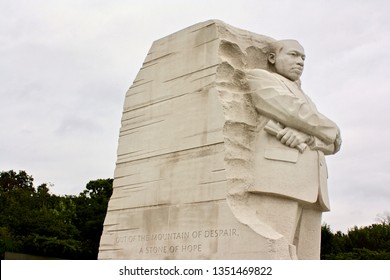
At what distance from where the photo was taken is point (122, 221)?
31.7 feet

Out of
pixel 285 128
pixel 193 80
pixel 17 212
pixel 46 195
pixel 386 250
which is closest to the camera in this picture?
pixel 285 128

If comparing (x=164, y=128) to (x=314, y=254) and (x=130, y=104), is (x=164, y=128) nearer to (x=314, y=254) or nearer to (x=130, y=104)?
(x=130, y=104)

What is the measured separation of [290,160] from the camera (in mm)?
8305

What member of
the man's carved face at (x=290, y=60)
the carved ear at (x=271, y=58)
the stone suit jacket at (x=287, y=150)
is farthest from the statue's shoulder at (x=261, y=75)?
the carved ear at (x=271, y=58)

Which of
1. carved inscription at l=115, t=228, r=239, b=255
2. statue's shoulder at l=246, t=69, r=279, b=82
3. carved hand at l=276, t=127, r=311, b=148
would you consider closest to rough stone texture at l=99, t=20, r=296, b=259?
carved inscription at l=115, t=228, r=239, b=255

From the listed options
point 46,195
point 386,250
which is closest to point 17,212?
point 46,195

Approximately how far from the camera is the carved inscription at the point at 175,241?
8.19 metres

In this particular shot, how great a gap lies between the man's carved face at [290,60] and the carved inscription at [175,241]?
2.46 meters

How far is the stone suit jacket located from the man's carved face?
0.36 meters

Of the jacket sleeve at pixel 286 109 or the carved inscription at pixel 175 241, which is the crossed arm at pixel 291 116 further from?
the carved inscription at pixel 175 241

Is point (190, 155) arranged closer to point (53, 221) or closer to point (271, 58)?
point (271, 58)

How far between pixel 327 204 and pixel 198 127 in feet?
6.52

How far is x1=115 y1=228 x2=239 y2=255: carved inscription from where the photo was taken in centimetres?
819

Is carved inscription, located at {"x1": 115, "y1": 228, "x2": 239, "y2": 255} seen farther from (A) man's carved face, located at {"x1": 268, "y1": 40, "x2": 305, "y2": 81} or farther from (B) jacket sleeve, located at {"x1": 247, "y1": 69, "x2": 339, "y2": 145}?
(A) man's carved face, located at {"x1": 268, "y1": 40, "x2": 305, "y2": 81}
